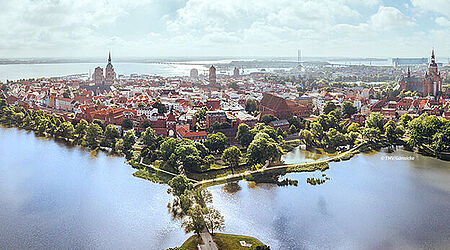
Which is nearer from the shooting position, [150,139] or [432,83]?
[150,139]

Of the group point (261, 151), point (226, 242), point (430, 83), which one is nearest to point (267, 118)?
point (261, 151)

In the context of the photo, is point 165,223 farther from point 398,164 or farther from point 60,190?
point 398,164

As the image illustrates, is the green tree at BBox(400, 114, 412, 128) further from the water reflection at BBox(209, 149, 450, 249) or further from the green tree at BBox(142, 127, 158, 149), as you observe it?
the green tree at BBox(142, 127, 158, 149)

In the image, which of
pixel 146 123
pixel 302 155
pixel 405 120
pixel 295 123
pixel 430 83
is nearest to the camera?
pixel 302 155

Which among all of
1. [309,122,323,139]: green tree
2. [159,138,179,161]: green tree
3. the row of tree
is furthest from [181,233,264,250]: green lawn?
[309,122,323,139]: green tree

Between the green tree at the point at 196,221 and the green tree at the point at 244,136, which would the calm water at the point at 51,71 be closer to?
the green tree at the point at 244,136

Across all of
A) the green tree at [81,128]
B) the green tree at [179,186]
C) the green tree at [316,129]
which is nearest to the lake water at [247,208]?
the green tree at [179,186]

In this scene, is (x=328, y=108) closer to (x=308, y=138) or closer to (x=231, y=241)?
(x=308, y=138)

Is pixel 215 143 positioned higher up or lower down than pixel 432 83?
lower down
